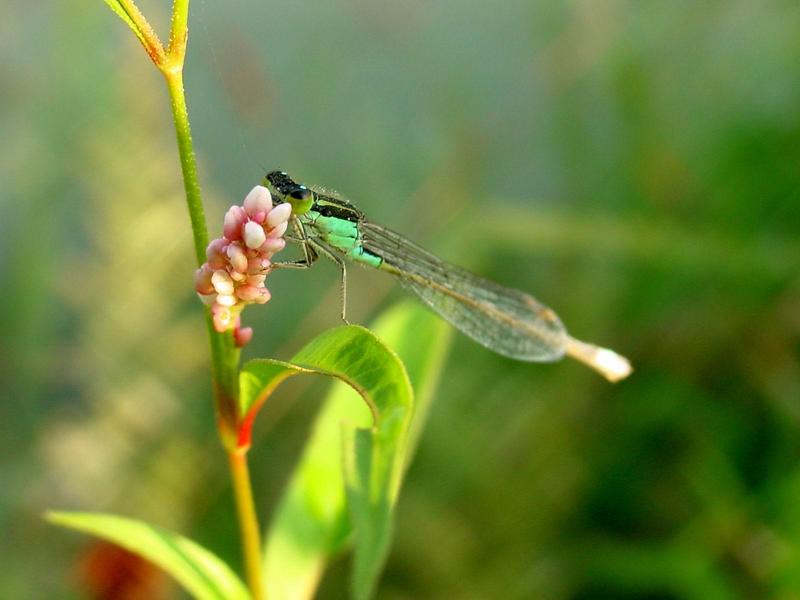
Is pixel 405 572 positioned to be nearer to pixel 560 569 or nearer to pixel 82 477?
pixel 560 569

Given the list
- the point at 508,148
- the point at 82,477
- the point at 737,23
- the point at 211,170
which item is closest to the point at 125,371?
the point at 82,477

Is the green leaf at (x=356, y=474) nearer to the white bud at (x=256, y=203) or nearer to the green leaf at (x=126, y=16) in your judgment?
the white bud at (x=256, y=203)

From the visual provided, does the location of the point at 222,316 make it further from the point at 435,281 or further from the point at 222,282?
the point at 435,281

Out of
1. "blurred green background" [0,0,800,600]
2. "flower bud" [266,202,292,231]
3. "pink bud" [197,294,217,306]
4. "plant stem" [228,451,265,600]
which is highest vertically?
"flower bud" [266,202,292,231]

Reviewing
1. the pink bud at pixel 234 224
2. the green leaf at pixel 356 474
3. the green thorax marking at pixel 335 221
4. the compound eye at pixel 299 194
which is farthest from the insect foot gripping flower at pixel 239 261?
the green thorax marking at pixel 335 221

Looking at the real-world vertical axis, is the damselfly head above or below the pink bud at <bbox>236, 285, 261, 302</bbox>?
below

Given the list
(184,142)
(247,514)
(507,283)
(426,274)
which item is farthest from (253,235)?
(507,283)

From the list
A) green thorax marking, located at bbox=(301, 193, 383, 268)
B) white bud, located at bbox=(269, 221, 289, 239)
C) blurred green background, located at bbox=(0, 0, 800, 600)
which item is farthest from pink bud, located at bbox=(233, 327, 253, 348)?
blurred green background, located at bbox=(0, 0, 800, 600)

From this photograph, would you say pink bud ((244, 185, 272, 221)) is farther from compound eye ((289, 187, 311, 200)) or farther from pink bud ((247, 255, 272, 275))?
compound eye ((289, 187, 311, 200))
